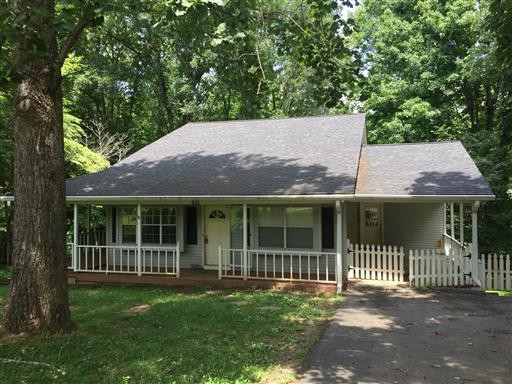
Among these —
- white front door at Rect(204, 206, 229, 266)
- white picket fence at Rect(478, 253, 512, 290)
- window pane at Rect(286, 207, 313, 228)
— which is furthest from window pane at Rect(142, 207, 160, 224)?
white picket fence at Rect(478, 253, 512, 290)

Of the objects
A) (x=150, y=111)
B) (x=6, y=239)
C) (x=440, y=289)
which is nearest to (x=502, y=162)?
(x=440, y=289)

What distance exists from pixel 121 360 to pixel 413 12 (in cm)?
2532

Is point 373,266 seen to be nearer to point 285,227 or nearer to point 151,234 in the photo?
point 285,227

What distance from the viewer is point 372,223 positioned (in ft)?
55.8

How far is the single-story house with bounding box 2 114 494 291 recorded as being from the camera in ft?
37.1

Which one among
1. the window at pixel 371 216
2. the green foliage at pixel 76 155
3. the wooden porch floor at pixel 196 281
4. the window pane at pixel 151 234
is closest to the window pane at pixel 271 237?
the wooden porch floor at pixel 196 281

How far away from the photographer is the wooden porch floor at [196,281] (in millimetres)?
11117

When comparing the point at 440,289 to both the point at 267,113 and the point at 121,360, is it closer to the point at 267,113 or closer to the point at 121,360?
the point at 121,360

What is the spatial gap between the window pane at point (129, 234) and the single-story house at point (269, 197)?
32 mm

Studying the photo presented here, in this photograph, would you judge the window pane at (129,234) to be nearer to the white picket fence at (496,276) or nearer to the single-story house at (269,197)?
the single-story house at (269,197)

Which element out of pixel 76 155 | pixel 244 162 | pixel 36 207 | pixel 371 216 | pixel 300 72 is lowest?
pixel 371 216

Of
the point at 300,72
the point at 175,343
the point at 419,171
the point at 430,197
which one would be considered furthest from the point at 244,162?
the point at 300,72

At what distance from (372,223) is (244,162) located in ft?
20.5

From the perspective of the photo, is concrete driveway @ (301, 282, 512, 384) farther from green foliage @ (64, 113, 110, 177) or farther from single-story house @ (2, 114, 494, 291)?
green foliage @ (64, 113, 110, 177)
